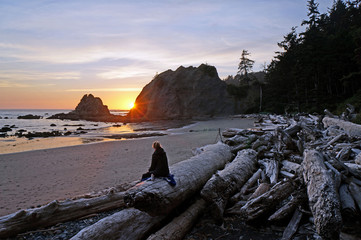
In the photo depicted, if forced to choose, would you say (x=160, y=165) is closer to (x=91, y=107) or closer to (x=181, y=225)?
(x=181, y=225)

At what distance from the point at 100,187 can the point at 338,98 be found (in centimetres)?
3191

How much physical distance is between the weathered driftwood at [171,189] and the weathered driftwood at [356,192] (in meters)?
3.39

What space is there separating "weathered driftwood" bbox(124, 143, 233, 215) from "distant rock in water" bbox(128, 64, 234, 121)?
1833 inches

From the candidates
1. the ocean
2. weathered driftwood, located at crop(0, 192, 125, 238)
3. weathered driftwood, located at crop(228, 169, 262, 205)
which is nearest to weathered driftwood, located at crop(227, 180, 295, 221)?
weathered driftwood, located at crop(228, 169, 262, 205)

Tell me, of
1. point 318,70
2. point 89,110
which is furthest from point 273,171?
point 89,110

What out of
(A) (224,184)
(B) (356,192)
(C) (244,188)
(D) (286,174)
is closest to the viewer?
(B) (356,192)

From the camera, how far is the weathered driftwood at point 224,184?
5.21 meters

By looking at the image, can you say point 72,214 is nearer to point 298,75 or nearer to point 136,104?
point 298,75

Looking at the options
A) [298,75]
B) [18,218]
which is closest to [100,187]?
[18,218]

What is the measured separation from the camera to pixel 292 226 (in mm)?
4496

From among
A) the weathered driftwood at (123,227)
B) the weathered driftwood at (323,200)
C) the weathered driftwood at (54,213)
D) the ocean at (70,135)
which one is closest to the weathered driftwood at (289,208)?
the weathered driftwood at (323,200)

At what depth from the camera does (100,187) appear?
26.7 ft

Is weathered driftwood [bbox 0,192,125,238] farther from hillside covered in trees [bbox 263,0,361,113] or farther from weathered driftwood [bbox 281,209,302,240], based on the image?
hillside covered in trees [bbox 263,0,361,113]

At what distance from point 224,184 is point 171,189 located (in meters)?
1.48
